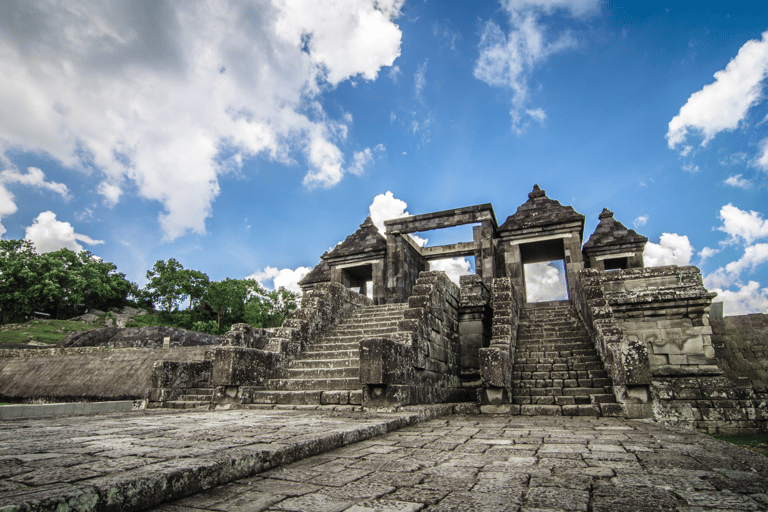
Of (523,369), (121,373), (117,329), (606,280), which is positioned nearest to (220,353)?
(121,373)

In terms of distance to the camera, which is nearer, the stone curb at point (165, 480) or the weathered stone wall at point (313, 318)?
the stone curb at point (165, 480)

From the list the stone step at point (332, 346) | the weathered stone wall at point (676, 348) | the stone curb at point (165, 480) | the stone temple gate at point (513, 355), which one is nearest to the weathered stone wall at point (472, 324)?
the stone temple gate at point (513, 355)

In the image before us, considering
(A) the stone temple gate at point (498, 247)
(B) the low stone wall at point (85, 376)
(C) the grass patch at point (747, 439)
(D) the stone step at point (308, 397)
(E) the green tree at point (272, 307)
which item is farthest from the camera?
(E) the green tree at point (272, 307)

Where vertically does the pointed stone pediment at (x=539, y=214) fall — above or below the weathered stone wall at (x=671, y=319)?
above

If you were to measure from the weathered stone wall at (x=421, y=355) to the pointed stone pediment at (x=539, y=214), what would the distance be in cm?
599

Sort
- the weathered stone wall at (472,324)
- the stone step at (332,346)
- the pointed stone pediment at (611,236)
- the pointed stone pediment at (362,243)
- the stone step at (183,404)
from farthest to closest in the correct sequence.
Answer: the pointed stone pediment at (362,243) → the pointed stone pediment at (611,236) → the weathered stone wall at (472,324) → the stone step at (332,346) → the stone step at (183,404)

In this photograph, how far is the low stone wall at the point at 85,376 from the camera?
1060 centimetres

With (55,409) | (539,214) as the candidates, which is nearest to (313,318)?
(55,409)

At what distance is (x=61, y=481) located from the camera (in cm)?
200

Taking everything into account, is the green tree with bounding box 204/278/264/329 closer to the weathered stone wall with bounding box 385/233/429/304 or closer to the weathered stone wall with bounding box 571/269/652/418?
the weathered stone wall with bounding box 385/233/429/304

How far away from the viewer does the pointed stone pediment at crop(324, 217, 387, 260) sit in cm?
1775

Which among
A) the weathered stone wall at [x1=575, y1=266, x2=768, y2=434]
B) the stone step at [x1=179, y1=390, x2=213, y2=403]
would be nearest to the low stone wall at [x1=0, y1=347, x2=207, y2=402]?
the stone step at [x1=179, y1=390, x2=213, y2=403]

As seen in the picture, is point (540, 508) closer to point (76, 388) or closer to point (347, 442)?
point (347, 442)

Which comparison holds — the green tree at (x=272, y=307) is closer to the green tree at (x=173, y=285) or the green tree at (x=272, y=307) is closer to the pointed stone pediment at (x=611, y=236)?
the green tree at (x=173, y=285)
